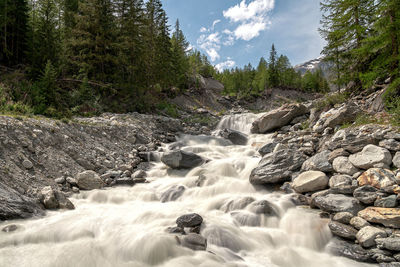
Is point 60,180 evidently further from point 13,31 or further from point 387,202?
point 13,31

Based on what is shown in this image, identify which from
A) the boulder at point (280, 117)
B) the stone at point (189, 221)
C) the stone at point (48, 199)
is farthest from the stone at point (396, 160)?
the stone at point (48, 199)

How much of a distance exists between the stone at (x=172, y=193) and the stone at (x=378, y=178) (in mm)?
5806

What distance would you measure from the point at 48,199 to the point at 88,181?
1.76 m

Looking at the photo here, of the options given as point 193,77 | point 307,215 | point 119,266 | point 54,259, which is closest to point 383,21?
point 307,215

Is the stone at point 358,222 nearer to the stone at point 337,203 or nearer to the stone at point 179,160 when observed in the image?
the stone at point 337,203

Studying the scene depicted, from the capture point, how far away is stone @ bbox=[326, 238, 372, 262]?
4.57 metres

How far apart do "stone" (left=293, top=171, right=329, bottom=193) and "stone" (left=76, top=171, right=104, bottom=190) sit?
7.21 m

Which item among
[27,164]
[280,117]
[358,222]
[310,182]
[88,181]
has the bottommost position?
[358,222]

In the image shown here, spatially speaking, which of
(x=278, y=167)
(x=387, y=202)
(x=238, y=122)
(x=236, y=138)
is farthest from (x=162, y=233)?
(x=238, y=122)

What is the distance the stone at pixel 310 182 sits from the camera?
271 inches

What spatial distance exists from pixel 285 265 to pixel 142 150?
967cm

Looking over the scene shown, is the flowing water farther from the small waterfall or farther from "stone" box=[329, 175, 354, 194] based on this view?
the small waterfall

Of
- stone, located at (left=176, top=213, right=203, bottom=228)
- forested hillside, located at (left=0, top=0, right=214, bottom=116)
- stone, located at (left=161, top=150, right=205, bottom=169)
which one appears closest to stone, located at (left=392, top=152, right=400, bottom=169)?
stone, located at (left=176, top=213, right=203, bottom=228)

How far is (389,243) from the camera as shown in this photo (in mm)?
4430
